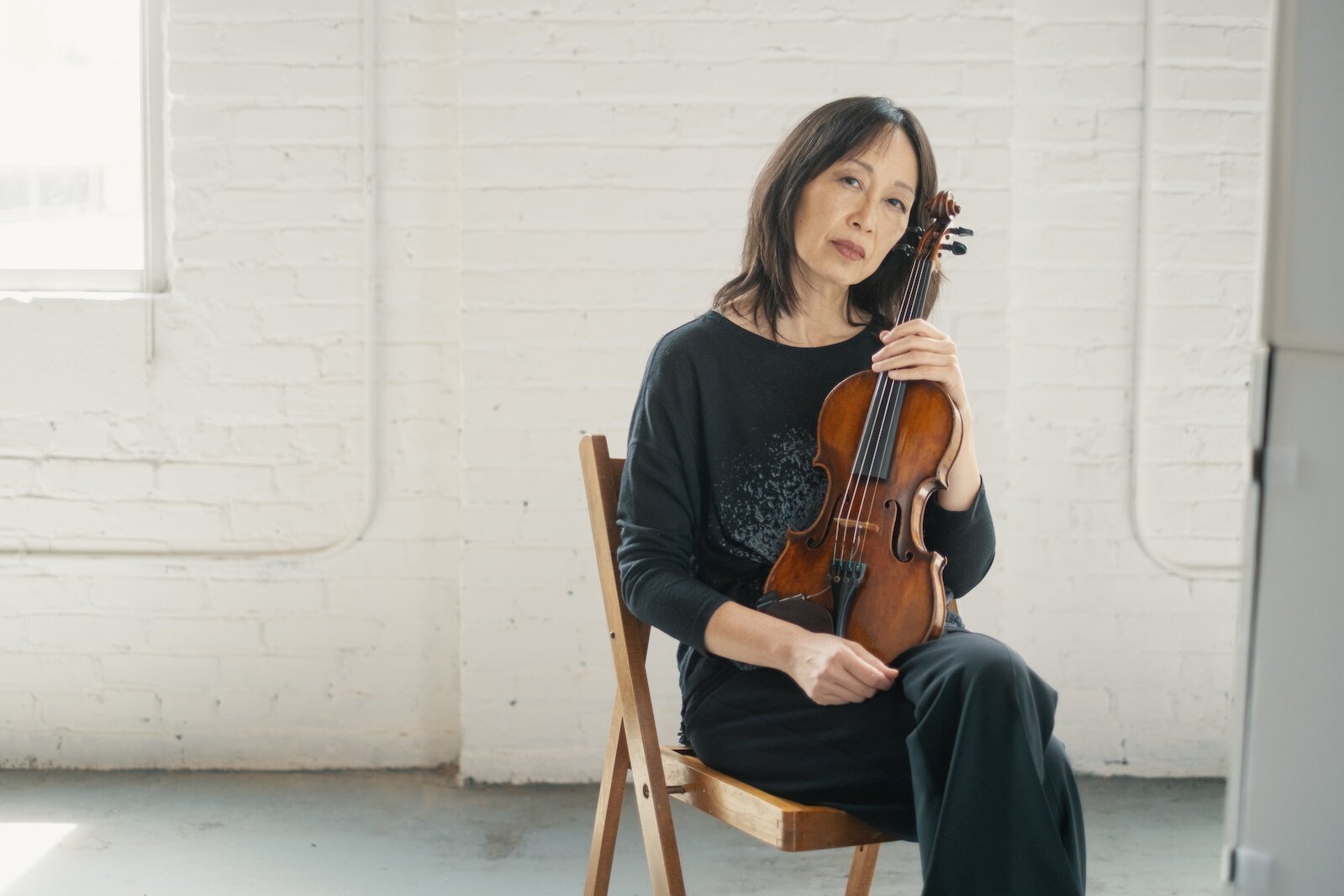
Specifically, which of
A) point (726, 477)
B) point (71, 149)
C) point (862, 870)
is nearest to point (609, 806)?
point (862, 870)

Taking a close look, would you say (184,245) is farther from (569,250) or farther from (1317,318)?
(1317,318)

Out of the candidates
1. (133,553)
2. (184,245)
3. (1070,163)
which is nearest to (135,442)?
(133,553)

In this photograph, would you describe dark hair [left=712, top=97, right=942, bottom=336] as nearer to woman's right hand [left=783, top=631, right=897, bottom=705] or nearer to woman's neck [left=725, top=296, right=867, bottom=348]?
woman's neck [left=725, top=296, right=867, bottom=348]

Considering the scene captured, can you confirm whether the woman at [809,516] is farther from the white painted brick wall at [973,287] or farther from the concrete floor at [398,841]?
the white painted brick wall at [973,287]

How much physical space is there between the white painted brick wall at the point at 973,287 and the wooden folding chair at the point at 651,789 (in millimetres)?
1015

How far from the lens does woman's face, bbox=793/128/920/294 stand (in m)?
1.54

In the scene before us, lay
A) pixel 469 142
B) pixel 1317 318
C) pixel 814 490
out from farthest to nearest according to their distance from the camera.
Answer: pixel 469 142 < pixel 814 490 < pixel 1317 318

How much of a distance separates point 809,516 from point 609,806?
1.60 feet

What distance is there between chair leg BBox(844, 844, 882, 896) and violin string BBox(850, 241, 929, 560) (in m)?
0.53

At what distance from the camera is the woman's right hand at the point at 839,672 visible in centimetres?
127

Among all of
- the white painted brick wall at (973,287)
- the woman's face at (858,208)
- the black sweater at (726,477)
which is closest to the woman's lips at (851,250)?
the woman's face at (858,208)

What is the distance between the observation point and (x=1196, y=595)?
275 cm

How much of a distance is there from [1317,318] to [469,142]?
229cm

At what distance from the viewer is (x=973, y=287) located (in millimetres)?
2625
